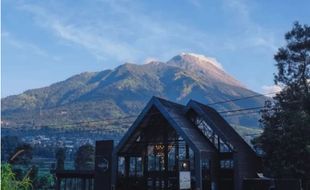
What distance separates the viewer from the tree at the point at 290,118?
26.5 m

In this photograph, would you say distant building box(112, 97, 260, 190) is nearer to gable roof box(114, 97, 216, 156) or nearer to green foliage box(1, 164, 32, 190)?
gable roof box(114, 97, 216, 156)

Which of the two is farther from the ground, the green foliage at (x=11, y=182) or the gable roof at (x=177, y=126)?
the gable roof at (x=177, y=126)

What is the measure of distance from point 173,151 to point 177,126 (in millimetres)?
2400

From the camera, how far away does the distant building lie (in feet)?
87.5

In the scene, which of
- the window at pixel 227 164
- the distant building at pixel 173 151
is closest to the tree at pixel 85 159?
the distant building at pixel 173 151

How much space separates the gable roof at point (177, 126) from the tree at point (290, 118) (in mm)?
4159

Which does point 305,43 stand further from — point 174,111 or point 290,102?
point 174,111

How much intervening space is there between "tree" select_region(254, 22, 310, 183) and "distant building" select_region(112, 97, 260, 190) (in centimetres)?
214

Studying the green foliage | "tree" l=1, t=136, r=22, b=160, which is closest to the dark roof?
"tree" l=1, t=136, r=22, b=160

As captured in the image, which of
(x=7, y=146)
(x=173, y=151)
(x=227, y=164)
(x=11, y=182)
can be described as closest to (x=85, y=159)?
(x=7, y=146)

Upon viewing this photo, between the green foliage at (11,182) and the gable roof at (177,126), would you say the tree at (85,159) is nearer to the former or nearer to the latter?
the gable roof at (177,126)

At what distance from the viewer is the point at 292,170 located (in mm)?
26391

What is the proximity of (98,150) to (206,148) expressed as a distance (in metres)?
7.79

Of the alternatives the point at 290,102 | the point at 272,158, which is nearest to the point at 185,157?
the point at 272,158
